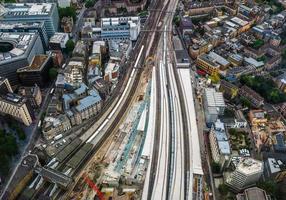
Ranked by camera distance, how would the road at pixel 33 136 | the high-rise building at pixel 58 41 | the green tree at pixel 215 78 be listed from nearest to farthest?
the road at pixel 33 136, the green tree at pixel 215 78, the high-rise building at pixel 58 41

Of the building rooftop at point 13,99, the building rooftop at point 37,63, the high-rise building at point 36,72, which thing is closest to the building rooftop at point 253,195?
the building rooftop at point 13,99

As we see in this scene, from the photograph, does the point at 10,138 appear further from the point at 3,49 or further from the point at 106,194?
the point at 3,49

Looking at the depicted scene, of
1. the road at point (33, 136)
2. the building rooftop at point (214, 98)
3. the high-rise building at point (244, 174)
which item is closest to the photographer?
the high-rise building at point (244, 174)

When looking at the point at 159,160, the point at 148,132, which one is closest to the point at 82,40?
the point at 148,132

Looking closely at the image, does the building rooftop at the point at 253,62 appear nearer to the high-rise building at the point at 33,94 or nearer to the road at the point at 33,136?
the road at the point at 33,136

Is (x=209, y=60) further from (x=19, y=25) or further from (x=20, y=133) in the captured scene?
(x=19, y=25)

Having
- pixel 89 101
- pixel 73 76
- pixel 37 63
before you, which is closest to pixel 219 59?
pixel 89 101

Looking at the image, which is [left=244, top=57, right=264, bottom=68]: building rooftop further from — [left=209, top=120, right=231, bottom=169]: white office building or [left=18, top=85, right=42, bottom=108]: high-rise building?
[left=18, top=85, right=42, bottom=108]: high-rise building
